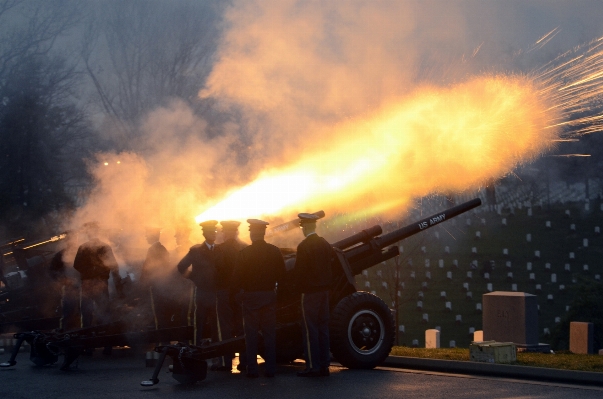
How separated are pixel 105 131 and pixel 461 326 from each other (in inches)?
673

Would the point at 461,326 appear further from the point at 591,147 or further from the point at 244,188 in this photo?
the point at 591,147

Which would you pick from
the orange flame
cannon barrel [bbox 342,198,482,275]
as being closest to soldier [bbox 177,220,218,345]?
cannon barrel [bbox 342,198,482,275]

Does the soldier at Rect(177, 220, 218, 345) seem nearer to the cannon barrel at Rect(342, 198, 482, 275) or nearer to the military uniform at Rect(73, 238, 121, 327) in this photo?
the cannon barrel at Rect(342, 198, 482, 275)

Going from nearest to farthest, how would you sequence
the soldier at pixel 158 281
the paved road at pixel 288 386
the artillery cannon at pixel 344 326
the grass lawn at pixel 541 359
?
the paved road at pixel 288 386 → the grass lawn at pixel 541 359 → the artillery cannon at pixel 344 326 → the soldier at pixel 158 281

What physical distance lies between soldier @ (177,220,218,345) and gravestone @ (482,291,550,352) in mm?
5453

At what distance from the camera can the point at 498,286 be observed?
27062 mm

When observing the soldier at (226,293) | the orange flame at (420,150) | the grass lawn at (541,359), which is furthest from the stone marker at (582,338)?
the soldier at (226,293)

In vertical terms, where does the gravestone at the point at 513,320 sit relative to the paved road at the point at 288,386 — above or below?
above

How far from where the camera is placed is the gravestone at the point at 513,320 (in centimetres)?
1277

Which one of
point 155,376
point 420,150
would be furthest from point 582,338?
point 155,376

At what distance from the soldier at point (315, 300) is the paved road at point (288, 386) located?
9.9 inches

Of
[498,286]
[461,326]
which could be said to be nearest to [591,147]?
[498,286]

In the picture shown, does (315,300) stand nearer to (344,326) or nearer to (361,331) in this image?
(344,326)

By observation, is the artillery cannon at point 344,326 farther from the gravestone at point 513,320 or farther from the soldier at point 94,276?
the gravestone at point 513,320
